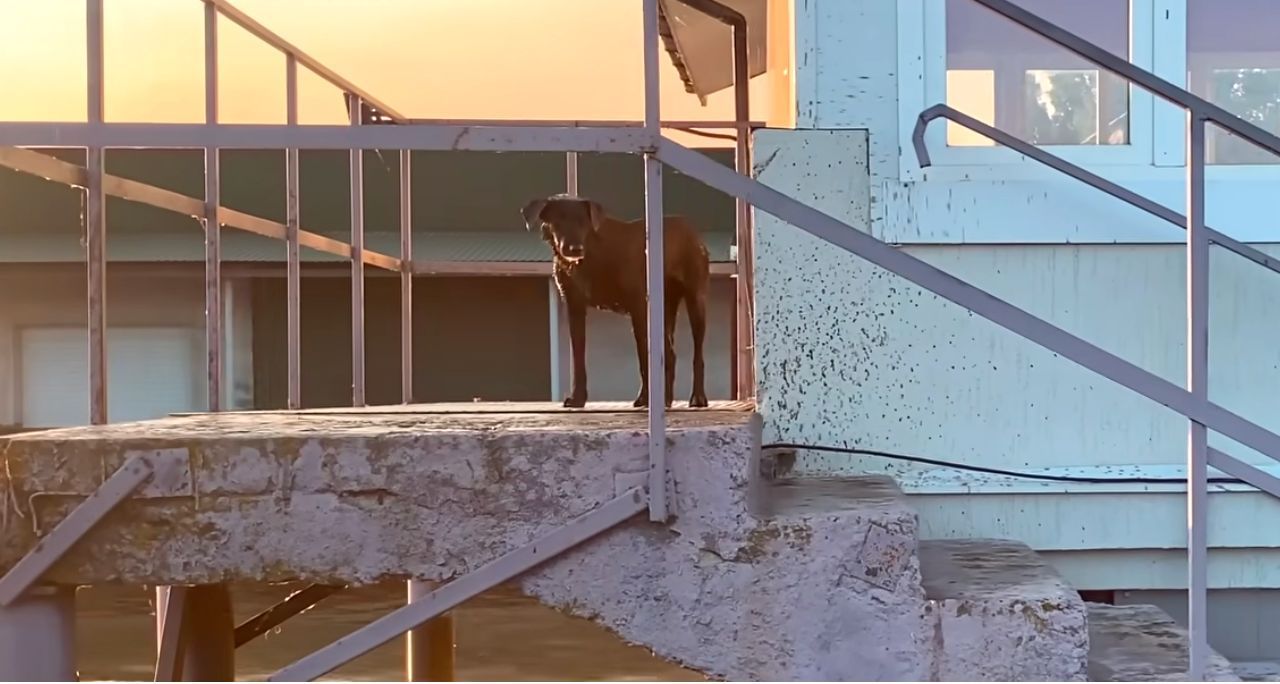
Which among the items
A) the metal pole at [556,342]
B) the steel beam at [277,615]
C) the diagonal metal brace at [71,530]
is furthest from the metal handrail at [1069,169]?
the metal pole at [556,342]

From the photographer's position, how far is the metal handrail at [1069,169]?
12.7 feet

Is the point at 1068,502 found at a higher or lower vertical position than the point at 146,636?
higher

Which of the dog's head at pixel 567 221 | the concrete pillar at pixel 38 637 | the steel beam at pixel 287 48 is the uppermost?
the steel beam at pixel 287 48

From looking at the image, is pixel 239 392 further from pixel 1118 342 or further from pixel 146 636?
pixel 1118 342

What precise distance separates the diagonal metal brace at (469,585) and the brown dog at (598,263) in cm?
154

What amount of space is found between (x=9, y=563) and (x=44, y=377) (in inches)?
659

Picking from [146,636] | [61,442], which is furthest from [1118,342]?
[146,636]

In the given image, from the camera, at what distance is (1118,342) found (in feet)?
14.0

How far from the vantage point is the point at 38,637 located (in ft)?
9.59

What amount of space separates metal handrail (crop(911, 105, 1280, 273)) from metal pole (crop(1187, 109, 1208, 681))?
110 centimetres

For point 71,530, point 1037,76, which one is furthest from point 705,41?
point 71,530

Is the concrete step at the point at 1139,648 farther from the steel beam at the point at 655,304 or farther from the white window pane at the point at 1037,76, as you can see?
the white window pane at the point at 1037,76

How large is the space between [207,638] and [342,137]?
2592mm

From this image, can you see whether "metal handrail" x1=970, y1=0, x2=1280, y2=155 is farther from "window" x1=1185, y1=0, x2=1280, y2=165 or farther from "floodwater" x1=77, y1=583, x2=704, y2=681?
"floodwater" x1=77, y1=583, x2=704, y2=681
